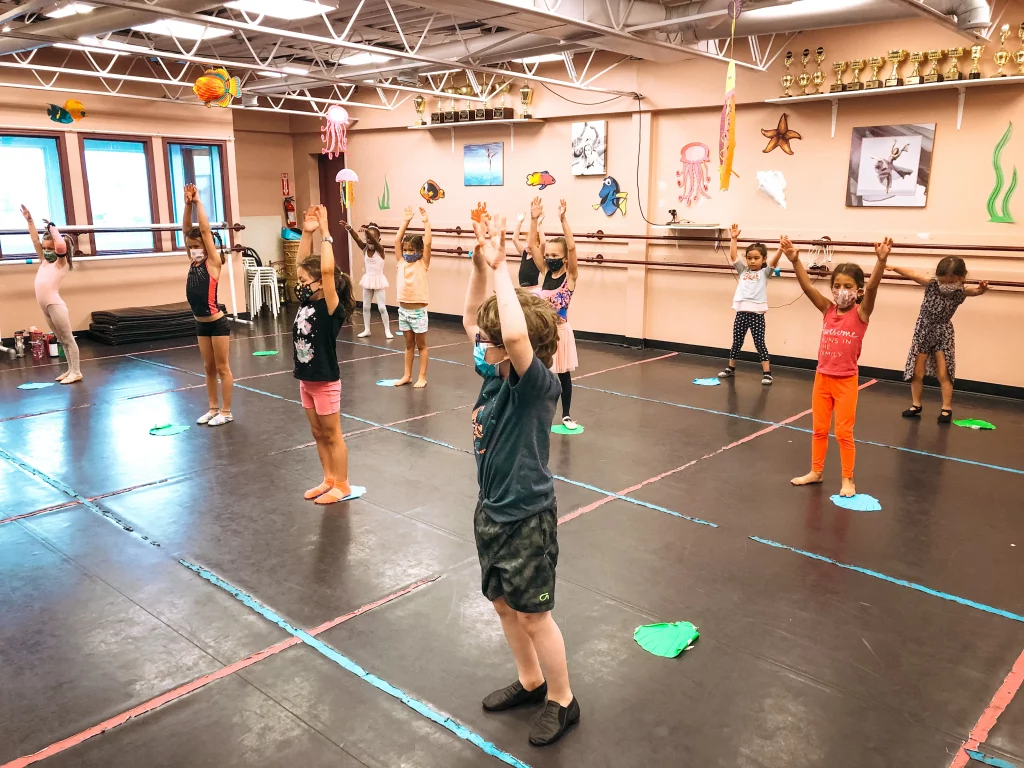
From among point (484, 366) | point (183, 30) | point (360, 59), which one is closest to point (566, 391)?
point (484, 366)

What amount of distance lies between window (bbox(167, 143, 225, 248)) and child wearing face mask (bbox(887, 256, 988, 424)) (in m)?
9.79

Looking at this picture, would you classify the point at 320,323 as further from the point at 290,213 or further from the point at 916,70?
the point at 290,213

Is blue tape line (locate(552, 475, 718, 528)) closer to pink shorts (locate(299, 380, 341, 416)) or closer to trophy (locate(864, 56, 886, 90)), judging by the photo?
pink shorts (locate(299, 380, 341, 416))

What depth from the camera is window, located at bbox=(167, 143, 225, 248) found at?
11664mm

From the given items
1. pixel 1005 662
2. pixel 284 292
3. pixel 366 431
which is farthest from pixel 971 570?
pixel 284 292

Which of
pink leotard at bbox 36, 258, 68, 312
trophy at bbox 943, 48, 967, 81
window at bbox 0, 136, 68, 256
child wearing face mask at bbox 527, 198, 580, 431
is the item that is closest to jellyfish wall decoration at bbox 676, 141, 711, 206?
trophy at bbox 943, 48, 967, 81

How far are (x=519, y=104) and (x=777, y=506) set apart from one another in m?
8.11

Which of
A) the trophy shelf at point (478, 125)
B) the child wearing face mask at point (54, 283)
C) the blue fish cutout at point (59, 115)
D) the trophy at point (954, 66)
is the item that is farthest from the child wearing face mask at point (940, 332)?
the blue fish cutout at point (59, 115)

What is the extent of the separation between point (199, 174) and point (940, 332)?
10.7m

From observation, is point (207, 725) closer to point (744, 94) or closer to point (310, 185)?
point (744, 94)

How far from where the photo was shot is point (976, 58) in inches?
285

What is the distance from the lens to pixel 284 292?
47.4 ft

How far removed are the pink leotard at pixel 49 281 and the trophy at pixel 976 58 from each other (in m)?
9.26

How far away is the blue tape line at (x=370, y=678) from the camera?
260 cm
